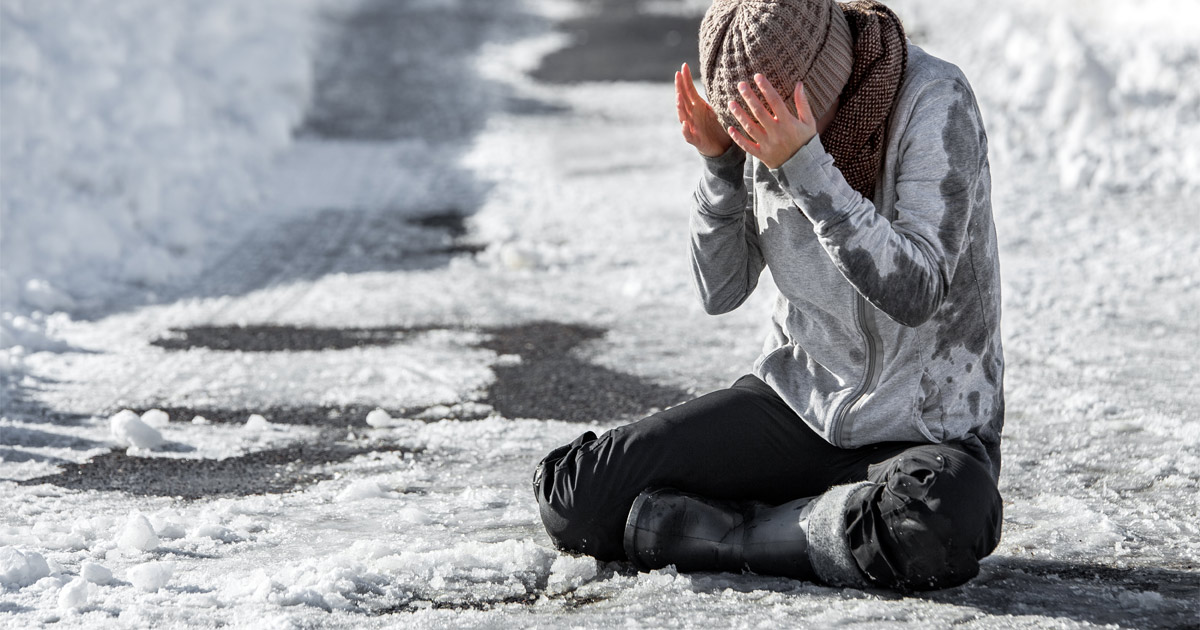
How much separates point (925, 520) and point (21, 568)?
1.73m

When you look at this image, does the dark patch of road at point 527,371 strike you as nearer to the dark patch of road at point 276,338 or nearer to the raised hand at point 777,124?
the dark patch of road at point 276,338

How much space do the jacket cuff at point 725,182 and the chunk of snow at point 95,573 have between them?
139 centimetres

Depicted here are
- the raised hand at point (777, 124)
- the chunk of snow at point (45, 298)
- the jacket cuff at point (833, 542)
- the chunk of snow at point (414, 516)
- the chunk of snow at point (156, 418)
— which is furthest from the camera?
the chunk of snow at point (45, 298)

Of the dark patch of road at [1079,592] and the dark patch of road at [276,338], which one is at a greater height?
the dark patch of road at [1079,592]

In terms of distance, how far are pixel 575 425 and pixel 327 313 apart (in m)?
1.61

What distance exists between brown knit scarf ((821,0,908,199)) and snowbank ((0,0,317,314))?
12.2ft

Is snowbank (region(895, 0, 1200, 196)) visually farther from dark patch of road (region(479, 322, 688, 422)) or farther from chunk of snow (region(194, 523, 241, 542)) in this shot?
chunk of snow (region(194, 523, 241, 542))

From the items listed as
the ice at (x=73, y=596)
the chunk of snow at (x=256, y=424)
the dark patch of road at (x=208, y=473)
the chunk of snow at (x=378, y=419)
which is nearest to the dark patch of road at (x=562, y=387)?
the chunk of snow at (x=378, y=419)

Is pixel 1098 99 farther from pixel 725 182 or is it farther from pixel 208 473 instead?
pixel 208 473

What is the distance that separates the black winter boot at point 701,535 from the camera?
255 centimetres

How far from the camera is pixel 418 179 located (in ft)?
24.9

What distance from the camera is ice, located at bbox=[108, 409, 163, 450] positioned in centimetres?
359

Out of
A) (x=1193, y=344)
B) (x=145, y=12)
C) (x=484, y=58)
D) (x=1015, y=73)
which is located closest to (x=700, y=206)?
(x=1193, y=344)

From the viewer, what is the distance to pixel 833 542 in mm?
2420
